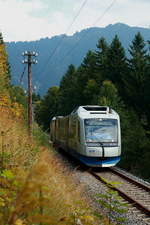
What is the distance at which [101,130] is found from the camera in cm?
1612

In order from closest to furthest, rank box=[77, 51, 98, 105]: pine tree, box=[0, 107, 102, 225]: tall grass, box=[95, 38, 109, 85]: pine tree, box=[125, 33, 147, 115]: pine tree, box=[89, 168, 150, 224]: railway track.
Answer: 1. box=[0, 107, 102, 225]: tall grass
2. box=[89, 168, 150, 224]: railway track
3. box=[125, 33, 147, 115]: pine tree
4. box=[95, 38, 109, 85]: pine tree
5. box=[77, 51, 98, 105]: pine tree

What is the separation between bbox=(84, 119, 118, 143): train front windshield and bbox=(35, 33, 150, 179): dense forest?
11.5 metres

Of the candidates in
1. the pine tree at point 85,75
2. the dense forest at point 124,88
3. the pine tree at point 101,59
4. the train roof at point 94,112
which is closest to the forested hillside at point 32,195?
the train roof at point 94,112

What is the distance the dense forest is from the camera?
1188 inches

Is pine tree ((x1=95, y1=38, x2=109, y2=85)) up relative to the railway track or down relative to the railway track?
up

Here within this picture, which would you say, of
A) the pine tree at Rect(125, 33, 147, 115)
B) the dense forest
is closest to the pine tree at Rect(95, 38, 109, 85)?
the dense forest

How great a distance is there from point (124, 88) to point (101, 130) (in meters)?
38.4

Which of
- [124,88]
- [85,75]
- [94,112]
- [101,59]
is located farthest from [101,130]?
[85,75]

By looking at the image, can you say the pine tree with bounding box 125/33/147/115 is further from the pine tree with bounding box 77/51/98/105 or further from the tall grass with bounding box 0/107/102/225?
the tall grass with bounding box 0/107/102/225

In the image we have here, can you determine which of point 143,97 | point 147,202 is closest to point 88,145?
point 147,202

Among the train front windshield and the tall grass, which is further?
the train front windshield

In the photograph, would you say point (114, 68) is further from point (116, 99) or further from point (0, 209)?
point (0, 209)

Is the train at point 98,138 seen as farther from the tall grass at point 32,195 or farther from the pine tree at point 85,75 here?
the pine tree at point 85,75

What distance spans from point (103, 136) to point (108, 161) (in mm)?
1140
